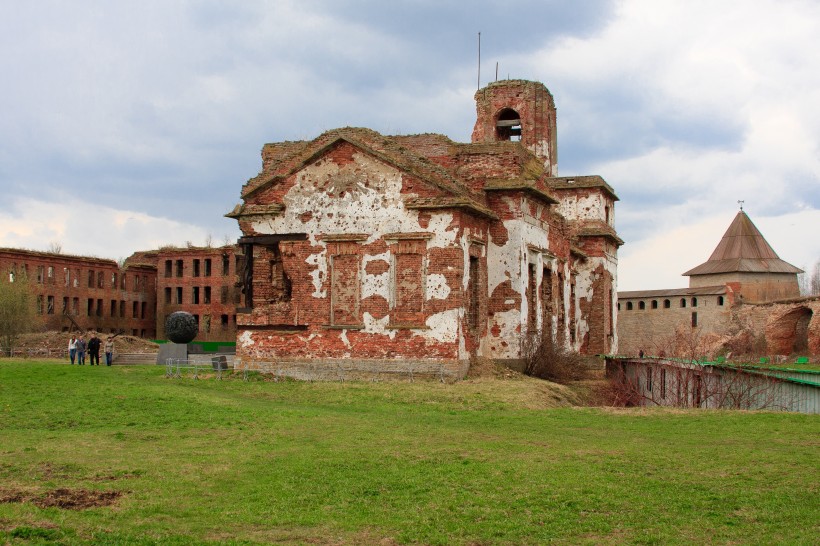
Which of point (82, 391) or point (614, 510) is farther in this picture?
point (82, 391)

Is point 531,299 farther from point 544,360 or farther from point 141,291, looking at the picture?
point 141,291

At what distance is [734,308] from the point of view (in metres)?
63.3

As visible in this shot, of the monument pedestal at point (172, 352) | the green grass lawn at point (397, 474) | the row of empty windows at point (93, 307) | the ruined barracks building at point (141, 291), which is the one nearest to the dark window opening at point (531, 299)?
the green grass lawn at point (397, 474)

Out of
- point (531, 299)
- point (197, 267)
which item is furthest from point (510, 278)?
point (197, 267)

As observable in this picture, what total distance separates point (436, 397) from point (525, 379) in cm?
503

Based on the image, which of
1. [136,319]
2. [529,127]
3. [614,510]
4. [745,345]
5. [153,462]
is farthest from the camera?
[136,319]

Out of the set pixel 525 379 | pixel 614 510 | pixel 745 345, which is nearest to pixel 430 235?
pixel 525 379

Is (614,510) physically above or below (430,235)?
below

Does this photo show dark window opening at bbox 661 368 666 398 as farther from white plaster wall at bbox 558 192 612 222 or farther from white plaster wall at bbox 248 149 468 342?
white plaster wall at bbox 558 192 612 222

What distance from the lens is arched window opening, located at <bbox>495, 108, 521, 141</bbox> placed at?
130 ft

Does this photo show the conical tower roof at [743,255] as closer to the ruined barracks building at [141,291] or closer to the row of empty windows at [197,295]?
the row of empty windows at [197,295]

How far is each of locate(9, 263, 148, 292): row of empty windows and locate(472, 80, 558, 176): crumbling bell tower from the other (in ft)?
138

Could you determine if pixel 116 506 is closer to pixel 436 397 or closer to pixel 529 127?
pixel 436 397

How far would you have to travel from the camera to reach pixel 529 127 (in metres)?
39.3
